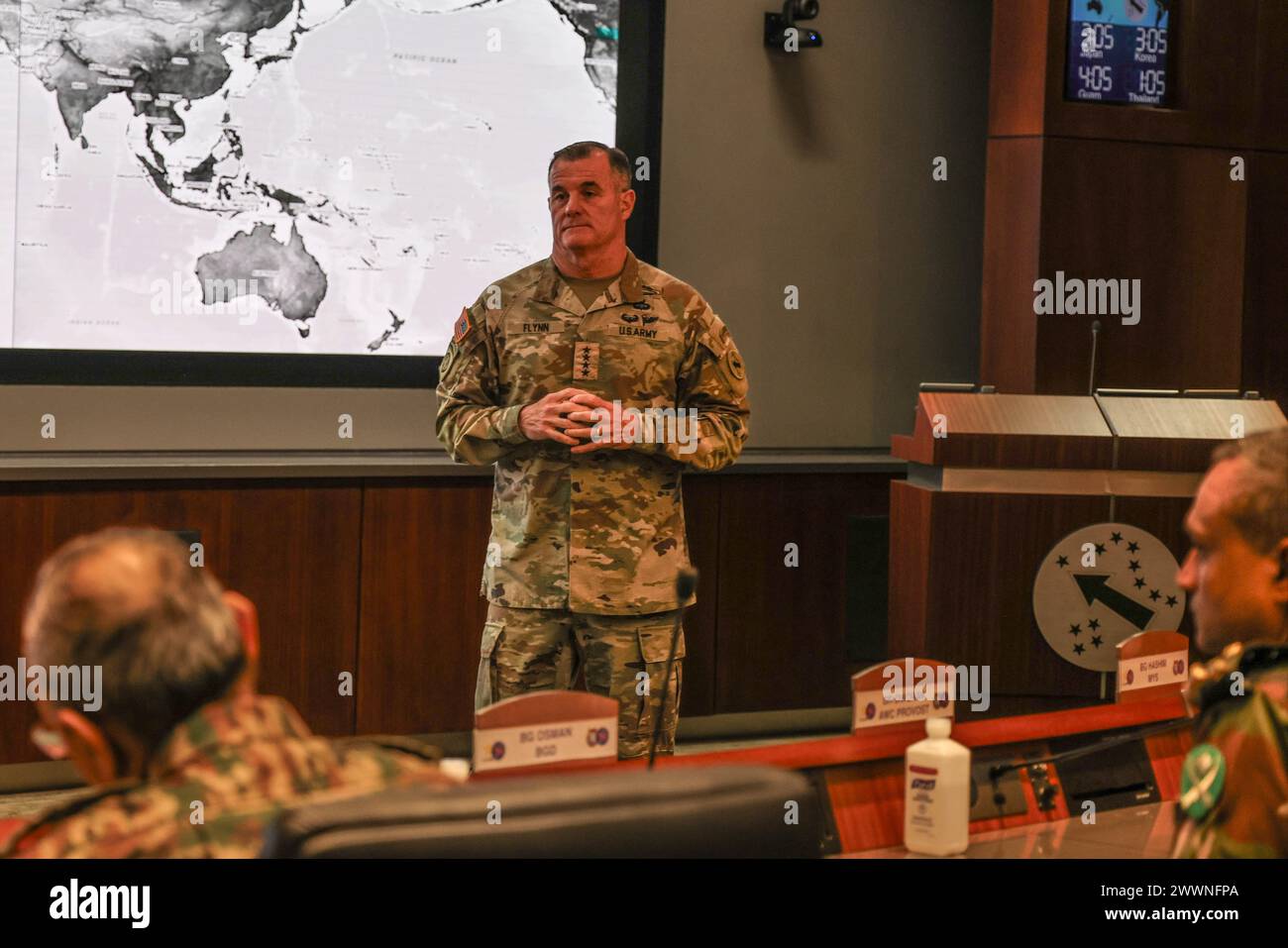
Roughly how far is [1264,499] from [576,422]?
5.35ft

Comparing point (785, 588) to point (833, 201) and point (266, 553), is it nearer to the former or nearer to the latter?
point (833, 201)

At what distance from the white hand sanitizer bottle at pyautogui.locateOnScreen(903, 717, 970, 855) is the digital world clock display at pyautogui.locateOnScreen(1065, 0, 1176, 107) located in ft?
9.77

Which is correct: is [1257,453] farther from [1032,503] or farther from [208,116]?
[208,116]

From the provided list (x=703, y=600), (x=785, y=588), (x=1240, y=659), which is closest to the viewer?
(x=1240, y=659)

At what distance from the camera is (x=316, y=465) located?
4152 mm

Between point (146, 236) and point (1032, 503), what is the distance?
8.08ft

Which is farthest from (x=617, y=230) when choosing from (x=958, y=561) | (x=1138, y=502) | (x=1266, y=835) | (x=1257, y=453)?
(x=1266, y=835)

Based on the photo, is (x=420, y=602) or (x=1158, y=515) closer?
(x=1158, y=515)

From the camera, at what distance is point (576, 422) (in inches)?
119

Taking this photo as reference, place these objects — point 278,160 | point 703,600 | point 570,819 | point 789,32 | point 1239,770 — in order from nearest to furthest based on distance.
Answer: point 570,819, point 1239,770, point 278,160, point 703,600, point 789,32

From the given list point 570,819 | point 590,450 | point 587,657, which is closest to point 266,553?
point 587,657

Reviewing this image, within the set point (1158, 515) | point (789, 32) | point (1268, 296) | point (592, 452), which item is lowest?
point (1158, 515)

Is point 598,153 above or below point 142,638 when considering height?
above

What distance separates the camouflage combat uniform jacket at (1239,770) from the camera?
1.40m
